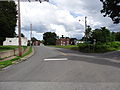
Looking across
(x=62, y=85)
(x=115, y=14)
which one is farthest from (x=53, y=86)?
(x=115, y=14)

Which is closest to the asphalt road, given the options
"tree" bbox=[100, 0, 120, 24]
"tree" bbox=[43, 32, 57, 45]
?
"tree" bbox=[100, 0, 120, 24]

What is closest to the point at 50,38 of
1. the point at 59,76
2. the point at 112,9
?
the point at 112,9

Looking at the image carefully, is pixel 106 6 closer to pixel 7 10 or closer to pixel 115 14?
pixel 115 14

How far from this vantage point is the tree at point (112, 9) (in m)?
32.7

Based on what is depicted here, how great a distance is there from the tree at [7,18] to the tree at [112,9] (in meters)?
19.3

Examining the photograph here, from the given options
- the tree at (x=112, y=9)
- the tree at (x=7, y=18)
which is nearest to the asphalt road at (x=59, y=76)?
the tree at (x=112, y=9)

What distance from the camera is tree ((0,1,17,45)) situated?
39.9 metres

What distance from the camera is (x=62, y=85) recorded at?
7527 millimetres

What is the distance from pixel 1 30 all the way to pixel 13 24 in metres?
3.01

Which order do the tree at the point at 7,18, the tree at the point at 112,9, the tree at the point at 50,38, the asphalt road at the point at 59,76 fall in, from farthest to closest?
1. the tree at the point at 50,38
2. the tree at the point at 7,18
3. the tree at the point at 112,9
4. the asphalt road at the point at 59,76

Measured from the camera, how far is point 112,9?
33438 millimetres

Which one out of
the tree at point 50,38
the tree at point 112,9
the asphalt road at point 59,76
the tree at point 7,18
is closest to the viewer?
the asphalt road at point 59,76

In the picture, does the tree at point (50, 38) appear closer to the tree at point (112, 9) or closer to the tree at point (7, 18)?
the tree at point (7, 18)

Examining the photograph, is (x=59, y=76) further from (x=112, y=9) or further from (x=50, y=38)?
(x=50, y=38)
